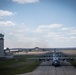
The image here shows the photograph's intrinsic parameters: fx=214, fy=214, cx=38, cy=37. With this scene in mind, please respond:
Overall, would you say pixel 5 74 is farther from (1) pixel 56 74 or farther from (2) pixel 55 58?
(2) pixel 55 58

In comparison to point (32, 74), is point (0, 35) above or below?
above

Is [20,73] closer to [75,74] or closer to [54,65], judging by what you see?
[75,74]

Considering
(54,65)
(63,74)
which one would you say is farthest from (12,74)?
(54,65)

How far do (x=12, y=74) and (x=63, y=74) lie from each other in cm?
1323

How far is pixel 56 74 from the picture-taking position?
55.4m

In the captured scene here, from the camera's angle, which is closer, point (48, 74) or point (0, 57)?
point (48, 74)

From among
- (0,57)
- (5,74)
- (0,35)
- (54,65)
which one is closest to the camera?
(5,74)

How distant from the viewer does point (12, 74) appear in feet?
181

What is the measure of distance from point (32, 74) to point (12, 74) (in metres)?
5.22

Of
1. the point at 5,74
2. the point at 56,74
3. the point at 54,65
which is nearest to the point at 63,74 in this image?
the point at 56,74

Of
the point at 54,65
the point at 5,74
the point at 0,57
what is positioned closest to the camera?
the point at 5,74

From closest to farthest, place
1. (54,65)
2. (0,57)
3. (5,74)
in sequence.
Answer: (5,74)
(54,65)
(0,57)

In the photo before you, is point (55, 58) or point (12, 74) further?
point (55, 58)

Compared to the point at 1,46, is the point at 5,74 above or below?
below
